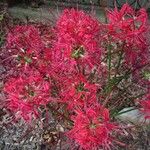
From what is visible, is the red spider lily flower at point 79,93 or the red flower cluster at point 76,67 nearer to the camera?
the red flower cluster at point 76,67

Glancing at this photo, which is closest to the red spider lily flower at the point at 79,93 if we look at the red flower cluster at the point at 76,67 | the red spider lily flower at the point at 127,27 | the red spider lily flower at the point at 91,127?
the red flower cluster at the point at 76,67

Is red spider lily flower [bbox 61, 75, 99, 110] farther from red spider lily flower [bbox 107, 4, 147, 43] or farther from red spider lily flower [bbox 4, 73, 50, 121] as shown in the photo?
red spider lily flower [bbox 107, 4, 147, 43]

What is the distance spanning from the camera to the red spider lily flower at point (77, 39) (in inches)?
61.2

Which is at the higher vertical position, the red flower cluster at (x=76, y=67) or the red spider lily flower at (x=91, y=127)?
the red flower cluster at (x=76, y=67)

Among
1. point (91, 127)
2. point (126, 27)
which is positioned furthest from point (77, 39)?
point (91, 127)

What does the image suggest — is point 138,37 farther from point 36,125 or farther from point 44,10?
point 44,10

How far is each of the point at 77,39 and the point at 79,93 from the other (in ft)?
0.69

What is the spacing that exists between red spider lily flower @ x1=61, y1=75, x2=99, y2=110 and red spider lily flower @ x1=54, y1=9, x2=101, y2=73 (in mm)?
71

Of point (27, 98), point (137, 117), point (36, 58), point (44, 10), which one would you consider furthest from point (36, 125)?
point (44, 10)

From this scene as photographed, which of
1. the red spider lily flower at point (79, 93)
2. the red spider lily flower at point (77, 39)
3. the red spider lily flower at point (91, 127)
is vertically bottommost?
the red spider lily flower at point (91, 127)

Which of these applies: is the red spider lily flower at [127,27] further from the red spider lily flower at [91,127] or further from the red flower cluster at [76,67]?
the red spider lily flower at [91,127]

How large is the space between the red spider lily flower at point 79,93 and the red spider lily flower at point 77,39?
0.07 meters

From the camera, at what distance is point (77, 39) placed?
1.55 m

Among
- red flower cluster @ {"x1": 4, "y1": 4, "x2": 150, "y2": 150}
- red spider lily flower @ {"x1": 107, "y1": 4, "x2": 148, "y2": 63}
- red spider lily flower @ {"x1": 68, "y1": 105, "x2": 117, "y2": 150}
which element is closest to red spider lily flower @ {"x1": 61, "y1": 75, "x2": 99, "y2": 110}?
red flower cluster @ {"x1": 4, "y1": 4, "x2": 150, "y2": 150}
